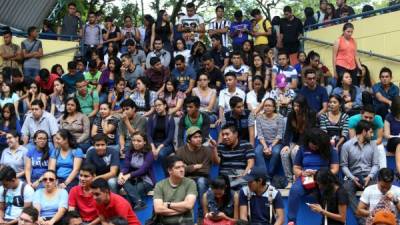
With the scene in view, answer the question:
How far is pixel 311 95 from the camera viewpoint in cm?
1232

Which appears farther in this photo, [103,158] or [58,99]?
[58,99]

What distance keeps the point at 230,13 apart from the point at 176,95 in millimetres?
19797

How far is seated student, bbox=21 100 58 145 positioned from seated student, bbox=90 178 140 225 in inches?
137

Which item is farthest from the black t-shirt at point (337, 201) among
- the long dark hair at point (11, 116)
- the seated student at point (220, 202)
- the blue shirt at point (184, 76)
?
the long dark hair at point (11, 116)

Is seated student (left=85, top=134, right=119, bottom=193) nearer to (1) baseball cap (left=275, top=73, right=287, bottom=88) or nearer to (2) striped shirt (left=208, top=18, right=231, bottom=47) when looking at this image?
(1) baseball cap (left=275, top=73, right=287, bottom=88)

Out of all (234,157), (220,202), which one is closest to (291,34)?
(234,157)

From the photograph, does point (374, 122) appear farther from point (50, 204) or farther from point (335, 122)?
point (50, 204)

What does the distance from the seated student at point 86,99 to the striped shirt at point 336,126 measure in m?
4.01

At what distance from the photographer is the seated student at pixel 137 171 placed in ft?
33.1

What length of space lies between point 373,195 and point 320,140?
0.97m

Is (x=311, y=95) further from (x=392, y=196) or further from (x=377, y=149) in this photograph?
(x=392, y=196)

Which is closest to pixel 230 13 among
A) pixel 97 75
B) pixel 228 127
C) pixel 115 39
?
pixel 115 39

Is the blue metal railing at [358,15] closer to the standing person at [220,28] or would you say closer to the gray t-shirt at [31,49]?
the standing person at [220,28]

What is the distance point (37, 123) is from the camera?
12.1 m
